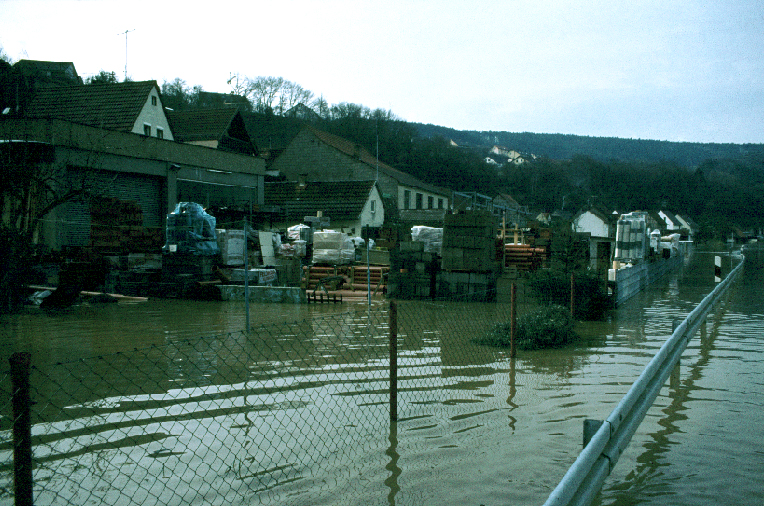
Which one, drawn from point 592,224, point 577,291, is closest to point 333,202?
point 577,291

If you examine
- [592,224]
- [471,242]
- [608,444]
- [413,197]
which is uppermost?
[413,197]

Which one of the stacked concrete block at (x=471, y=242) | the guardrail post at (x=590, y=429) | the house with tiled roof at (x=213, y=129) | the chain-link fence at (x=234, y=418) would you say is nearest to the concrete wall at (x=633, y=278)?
the stacked concrete block at (x=471, y=242)

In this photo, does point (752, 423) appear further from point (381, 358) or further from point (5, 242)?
point (5, 242)

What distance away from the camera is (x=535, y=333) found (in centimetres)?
1004

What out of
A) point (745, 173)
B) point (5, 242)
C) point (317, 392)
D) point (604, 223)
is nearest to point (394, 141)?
point (604, 223)

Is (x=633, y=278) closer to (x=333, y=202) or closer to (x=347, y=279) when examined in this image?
(x=347, y=279)

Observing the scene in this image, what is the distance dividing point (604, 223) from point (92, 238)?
73.4 meters

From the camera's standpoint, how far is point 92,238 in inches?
794

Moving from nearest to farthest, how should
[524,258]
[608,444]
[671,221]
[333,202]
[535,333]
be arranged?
[608,444]
[535,333]
[524,258]
[333,202]
[671,221]

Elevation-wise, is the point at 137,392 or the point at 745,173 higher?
the point at 745,173

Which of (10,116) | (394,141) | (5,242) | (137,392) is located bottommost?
(137,392)

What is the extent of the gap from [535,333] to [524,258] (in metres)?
19.4

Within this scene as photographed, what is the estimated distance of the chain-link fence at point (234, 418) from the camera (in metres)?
4.45

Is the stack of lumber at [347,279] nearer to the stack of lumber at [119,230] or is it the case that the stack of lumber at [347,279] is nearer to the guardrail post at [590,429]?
the stack of lumber at [119,230]
